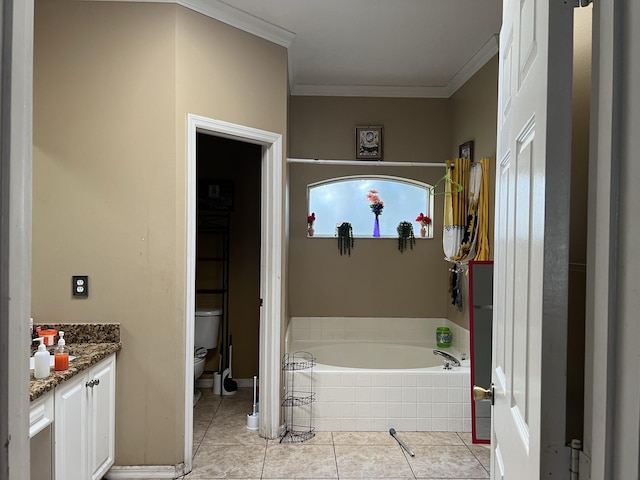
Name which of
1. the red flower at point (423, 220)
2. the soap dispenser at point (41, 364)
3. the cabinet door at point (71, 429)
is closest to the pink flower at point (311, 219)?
the red flower at point (423, 220)

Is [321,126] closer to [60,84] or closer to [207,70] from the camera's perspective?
[207,70]

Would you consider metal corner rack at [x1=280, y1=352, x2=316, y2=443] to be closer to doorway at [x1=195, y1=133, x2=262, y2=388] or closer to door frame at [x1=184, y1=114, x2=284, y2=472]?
door frame at [x1=184, y1=114, x2=284, y2=472]

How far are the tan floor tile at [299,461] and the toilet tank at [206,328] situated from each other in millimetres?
1466

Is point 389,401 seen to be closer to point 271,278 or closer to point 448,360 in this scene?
point 448,360

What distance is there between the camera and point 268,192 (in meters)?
3.47

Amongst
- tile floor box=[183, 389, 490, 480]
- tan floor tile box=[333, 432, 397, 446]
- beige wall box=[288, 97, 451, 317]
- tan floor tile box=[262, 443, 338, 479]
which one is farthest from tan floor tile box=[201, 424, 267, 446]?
beige wall box=[288, 97, 451, 317]

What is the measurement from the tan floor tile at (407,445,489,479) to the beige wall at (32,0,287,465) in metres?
1.51

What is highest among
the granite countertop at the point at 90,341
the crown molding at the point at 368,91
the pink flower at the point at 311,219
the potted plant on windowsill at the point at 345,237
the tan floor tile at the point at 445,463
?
the crown molding at the point at 368,91

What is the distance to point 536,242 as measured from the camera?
32.2 inches

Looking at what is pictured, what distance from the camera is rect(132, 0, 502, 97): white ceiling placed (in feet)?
10.3

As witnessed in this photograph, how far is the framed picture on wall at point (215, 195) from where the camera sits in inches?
185

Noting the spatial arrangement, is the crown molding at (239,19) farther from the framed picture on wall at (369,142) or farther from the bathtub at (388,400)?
the bathtub at (388,400)

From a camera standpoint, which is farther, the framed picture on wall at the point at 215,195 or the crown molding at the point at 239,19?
the framed picture on wall at the point at 215,195

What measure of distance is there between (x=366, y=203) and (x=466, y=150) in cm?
112
